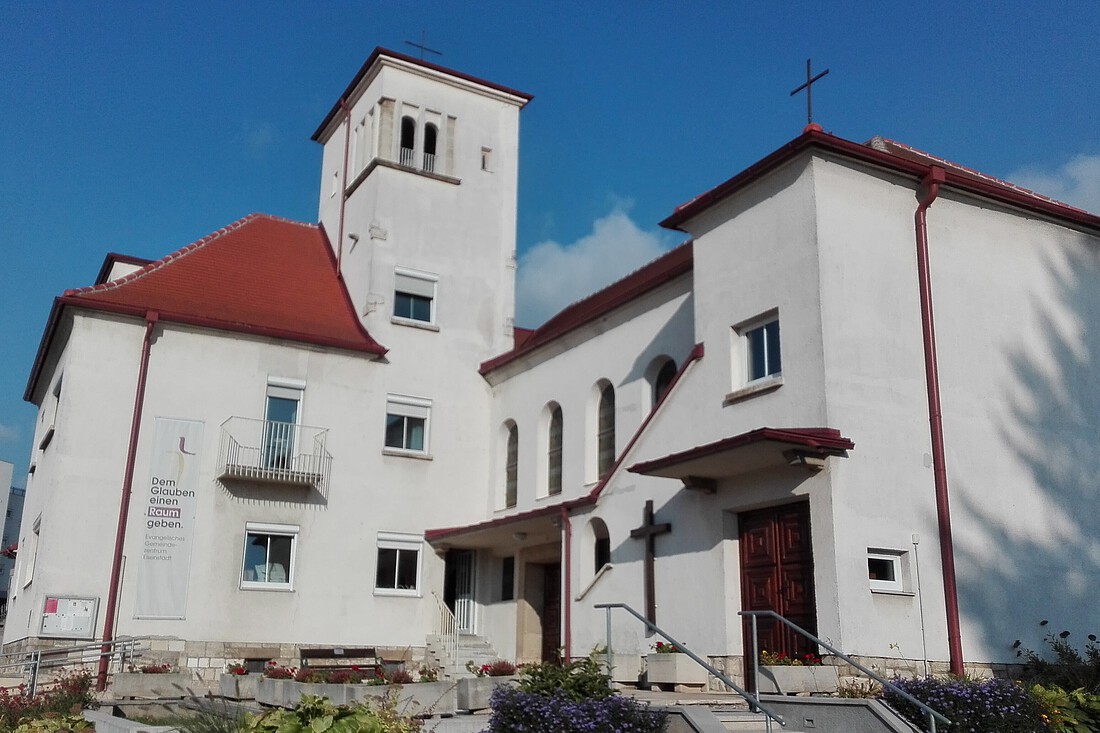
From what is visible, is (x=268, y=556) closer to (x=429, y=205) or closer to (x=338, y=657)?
(x=338, y=657)

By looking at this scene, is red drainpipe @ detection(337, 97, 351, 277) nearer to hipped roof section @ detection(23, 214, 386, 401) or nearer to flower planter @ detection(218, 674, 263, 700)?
hipped roof section @ detection(23, 214, 386, 401)

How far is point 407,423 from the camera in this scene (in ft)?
81.5

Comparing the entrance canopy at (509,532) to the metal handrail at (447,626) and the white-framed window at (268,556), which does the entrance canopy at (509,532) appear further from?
the white-framed window at (268,556)

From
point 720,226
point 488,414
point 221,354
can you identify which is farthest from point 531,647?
point 720,226

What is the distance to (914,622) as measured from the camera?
45.0 feet

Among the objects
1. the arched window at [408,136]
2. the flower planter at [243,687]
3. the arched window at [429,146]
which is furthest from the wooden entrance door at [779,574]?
the arched window at [408,136]

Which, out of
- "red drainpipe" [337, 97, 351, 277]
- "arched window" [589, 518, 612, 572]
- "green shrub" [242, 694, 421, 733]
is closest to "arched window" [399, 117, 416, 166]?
"red drainpipe" [337, 97, 351, 277]

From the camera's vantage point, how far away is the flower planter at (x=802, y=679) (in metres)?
12.6

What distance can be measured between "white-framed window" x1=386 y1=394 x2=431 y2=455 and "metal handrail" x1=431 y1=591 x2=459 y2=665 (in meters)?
3.39

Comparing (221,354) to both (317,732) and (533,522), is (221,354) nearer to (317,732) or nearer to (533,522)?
(533,522)

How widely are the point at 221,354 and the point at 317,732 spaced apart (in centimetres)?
1621

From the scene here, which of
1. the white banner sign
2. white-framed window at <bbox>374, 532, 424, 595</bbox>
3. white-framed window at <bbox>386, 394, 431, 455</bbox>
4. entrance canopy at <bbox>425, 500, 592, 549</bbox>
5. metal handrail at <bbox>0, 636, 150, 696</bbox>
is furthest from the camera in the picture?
white-framed window at <bbox>386, 394, 431, 455</bbox>

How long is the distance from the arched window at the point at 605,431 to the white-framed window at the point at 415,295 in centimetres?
571

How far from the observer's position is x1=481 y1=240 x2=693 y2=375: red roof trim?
1988 centimetres
